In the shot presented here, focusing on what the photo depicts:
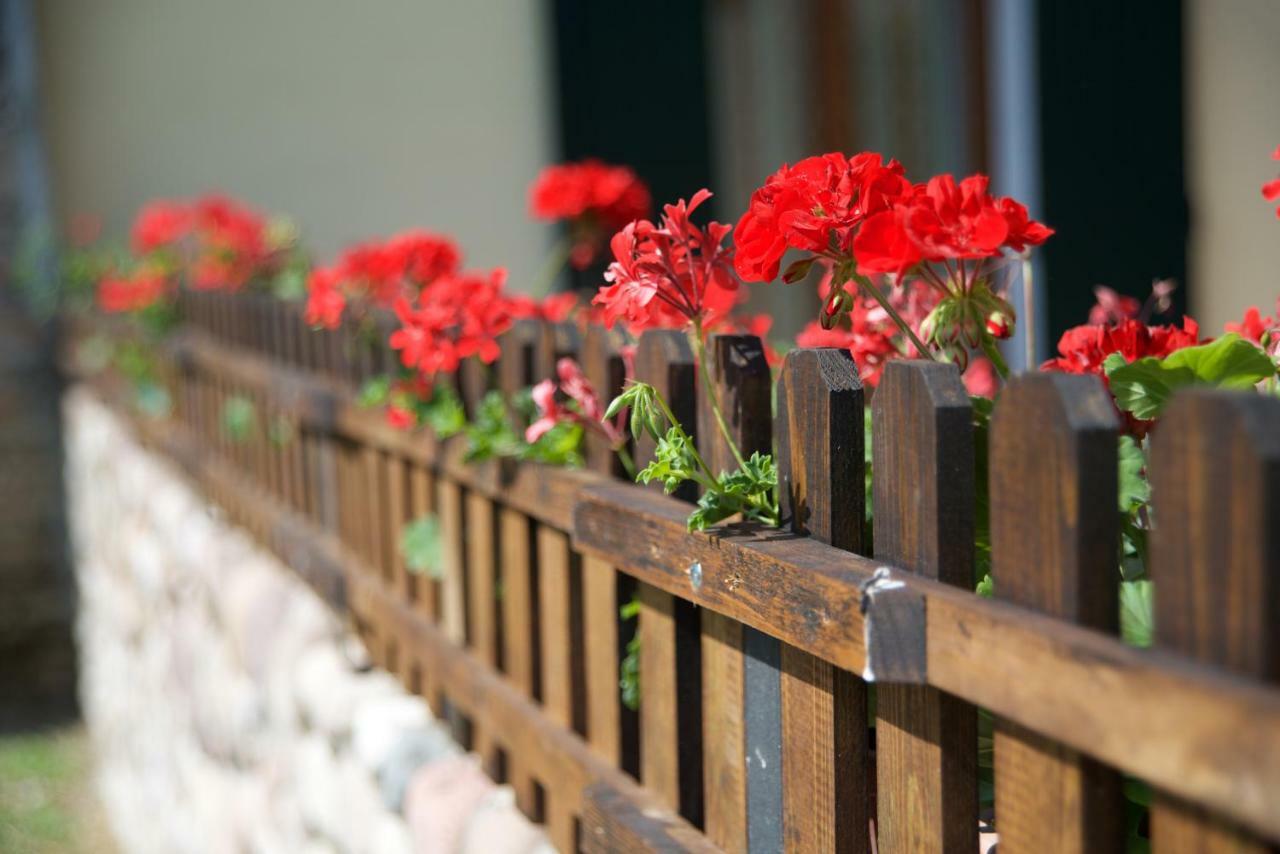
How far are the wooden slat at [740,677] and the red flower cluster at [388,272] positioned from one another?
0.96 metres

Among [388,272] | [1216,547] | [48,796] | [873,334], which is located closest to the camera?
[1216,547]

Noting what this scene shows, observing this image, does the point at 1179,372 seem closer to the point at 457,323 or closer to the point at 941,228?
the point at 941,228

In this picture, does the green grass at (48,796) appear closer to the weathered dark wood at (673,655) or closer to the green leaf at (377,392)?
the green leaf at (377,392)

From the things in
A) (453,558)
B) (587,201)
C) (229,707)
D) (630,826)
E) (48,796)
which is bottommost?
(48,796)

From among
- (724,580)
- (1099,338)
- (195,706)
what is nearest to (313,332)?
(195,706)

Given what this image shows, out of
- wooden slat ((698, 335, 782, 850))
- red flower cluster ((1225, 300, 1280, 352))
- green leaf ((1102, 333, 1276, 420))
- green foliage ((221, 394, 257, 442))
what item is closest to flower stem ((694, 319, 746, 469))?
wooden slat ((698, 335, 782, 850))

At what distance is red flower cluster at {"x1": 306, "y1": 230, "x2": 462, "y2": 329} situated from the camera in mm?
2260

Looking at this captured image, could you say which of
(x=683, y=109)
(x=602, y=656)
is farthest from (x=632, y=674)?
(x=683, y=109)

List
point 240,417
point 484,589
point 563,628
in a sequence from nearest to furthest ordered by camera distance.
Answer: point 563,628 → point 484,589 → point 240,417

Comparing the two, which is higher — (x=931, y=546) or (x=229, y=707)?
(x=931, y=546)

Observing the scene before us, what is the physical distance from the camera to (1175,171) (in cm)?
317

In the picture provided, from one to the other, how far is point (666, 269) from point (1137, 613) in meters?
0.52

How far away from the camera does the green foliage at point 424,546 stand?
2285 millimetres

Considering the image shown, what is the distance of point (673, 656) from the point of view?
1488mm
